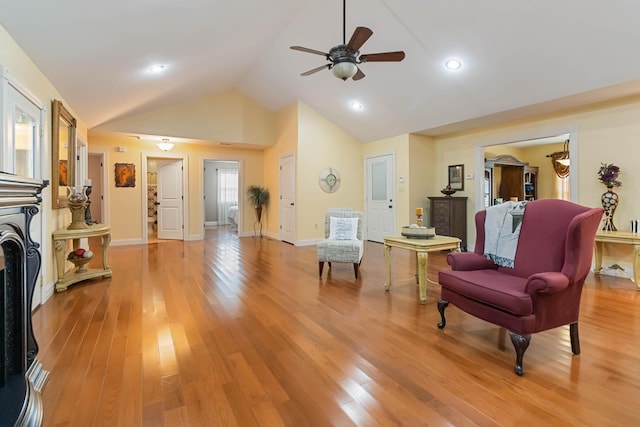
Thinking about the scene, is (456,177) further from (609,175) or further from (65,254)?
(65,254)

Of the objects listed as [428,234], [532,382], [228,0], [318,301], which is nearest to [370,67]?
[228,0]

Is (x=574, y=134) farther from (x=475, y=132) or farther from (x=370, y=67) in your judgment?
(x=370, y=67)

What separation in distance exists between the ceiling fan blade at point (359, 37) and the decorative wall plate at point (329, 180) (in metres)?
4.46

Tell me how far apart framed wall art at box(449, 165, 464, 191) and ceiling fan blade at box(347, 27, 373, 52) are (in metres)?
4.38

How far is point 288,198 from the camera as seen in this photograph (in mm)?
7617

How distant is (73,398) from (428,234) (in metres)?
3.29

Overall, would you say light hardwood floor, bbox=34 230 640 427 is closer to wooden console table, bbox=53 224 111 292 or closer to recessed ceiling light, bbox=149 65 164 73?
wooden console table, bbox=53 224 111 292

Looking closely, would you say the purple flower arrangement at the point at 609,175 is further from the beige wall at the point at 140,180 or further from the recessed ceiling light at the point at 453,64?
the beige wall at the point at 140,180

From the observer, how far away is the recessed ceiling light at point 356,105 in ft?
21.2

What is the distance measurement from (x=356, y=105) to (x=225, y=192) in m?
6.98

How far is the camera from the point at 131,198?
24.5 ft

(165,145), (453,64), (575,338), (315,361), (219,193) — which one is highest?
(453,64)

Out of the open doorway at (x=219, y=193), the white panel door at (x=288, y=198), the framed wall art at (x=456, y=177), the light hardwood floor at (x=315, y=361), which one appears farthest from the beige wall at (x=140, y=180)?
the framed wall art at (x=456, y=177)

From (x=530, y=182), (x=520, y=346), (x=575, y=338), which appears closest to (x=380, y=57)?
(x=520, y=346)
